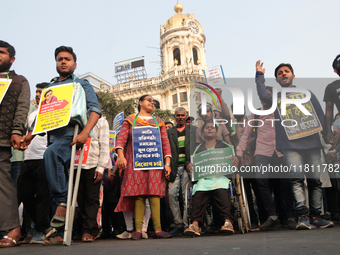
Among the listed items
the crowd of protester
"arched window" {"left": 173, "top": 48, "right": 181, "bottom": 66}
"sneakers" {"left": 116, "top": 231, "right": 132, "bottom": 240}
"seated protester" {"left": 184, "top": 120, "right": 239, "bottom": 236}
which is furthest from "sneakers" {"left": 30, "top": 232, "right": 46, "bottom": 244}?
"arched window" {"left": 173, "top": 48, "right": 181, "bottom": 66}

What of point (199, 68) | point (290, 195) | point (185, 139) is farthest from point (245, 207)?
point (199, 68)

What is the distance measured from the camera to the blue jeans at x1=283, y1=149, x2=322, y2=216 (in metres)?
3.91

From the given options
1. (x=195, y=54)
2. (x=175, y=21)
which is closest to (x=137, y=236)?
(x=195, y=54)

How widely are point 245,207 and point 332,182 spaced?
70.5 inches

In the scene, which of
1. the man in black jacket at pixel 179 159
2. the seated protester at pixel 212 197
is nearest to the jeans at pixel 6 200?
the seated protester at pixel 212 197

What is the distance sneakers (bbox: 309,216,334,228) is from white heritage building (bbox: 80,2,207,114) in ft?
114

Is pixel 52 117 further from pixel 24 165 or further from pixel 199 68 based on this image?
pixel 199 68

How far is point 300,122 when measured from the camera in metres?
3.95

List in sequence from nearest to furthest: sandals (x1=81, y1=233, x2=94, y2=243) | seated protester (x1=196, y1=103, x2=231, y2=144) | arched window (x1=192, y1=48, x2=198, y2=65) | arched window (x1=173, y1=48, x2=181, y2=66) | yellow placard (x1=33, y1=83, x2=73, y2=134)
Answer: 1. yellow placard (x1=33, y1=83, x2=73, y2=134)
2. sandals (x1=81, y1=233, x2=94, y2=243)
3. seated protester (x1=196, y1=103, x2=231, y2=144)
4. arched window (x1=173, y1=48, x2=181, y2=66)
5. arched window (x1=192, y1=48, x2=198, y2=65)

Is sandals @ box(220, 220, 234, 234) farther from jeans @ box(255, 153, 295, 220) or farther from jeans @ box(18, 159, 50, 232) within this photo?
jeans @ box(18, 159, 50, 232)

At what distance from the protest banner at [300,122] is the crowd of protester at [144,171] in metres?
0.07

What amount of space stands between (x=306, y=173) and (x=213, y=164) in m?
1.14

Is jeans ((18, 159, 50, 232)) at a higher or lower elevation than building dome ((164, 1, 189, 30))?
lower

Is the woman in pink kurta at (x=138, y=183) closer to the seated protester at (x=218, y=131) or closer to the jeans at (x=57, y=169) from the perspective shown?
the seated protester at (x=218, y=131)
